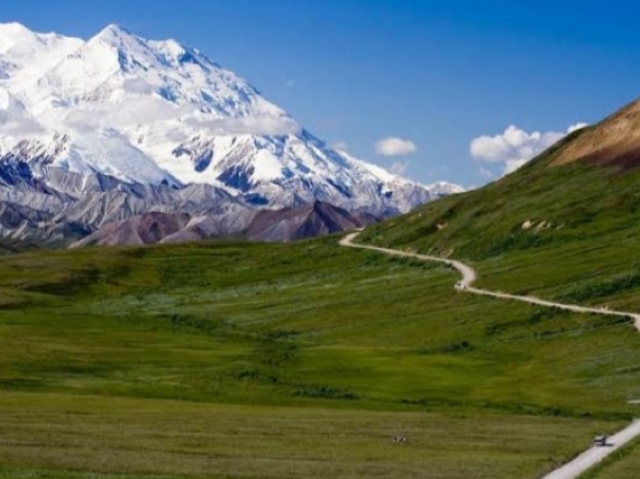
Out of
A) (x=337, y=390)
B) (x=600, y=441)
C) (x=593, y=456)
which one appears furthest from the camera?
(x=337, y=390)

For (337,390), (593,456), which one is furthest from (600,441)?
(337,390)

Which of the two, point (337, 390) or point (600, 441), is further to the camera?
point (337, 390)

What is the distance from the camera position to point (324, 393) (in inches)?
4545

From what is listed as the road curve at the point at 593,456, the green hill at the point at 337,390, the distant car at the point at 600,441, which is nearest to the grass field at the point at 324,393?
the green hill at the point at 337,390

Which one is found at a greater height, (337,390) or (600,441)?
(337,390)

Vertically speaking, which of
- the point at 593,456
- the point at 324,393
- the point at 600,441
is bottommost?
the point at 593,456

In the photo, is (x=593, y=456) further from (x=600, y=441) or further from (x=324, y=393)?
(x=324, y=393)

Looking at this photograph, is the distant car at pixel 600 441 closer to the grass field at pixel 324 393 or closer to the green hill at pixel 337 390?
the grass field at pixel 324 393

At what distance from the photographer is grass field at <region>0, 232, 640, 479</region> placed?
70375 mm

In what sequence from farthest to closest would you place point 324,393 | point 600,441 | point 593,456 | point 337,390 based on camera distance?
point 337,390 → point 324,393 → point 600,441 → point 593,456

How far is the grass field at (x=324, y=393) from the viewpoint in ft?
231

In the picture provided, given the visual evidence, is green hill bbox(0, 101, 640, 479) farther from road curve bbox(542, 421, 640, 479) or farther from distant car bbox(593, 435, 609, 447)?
distant car bbox(593, 435, 609, 447)

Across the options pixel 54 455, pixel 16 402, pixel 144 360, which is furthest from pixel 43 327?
pixel 54 455

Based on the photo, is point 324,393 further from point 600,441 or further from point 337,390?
point 600,441
